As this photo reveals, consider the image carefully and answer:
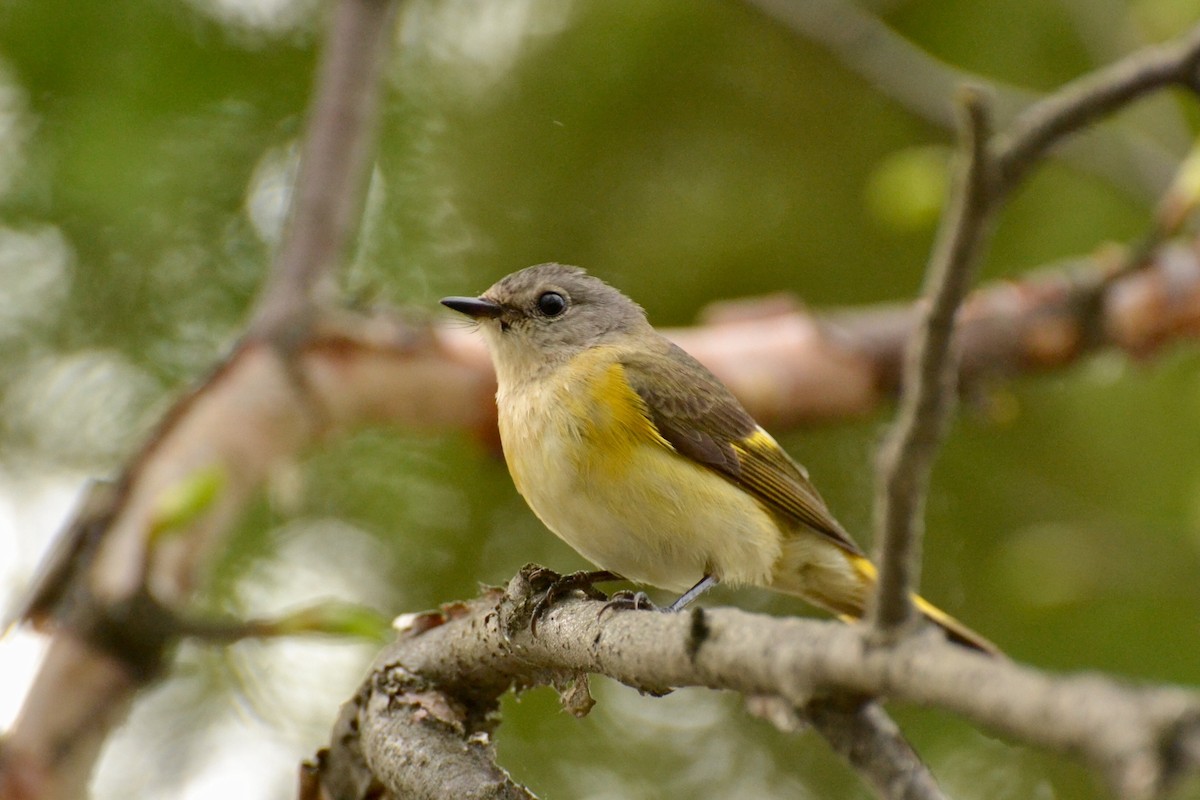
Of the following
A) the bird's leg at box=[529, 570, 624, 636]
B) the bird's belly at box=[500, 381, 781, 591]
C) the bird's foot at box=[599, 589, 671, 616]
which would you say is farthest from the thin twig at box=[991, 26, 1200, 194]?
the bird's belly at box=[500, 381, 781, 591]

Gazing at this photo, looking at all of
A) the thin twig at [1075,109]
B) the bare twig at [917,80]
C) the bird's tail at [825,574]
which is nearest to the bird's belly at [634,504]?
the bird's tail at [825,574]

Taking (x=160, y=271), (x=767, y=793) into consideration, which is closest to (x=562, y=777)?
(x=767, y=793)

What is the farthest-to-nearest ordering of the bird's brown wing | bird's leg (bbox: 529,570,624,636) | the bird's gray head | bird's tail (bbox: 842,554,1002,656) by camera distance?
the bird's gray head
the bird's brown wing
bird's tail (bbox: 842,554,1002,656)
bird's leg (bbox: 529,570,624,636)

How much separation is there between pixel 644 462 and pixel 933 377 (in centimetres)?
189

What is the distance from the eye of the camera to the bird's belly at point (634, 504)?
299cm

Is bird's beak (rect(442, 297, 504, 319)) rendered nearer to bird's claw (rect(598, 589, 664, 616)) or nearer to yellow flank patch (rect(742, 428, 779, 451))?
yellow flank patch (rect(742, 428, 779, 451))

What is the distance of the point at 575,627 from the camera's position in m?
1.90

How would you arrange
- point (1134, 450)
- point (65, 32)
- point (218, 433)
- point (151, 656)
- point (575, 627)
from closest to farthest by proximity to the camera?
point (575, 627), point (151, 656), point (218, 433), point (65, 32), point (1134, 450)

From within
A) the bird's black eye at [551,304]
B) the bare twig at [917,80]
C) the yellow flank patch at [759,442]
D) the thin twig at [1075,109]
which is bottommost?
the yellow flank patch at [759,442]

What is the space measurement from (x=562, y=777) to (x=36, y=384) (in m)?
2.41

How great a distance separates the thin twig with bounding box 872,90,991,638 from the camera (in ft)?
3.85

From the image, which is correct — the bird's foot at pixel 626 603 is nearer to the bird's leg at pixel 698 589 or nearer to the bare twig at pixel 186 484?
the bird's leg at pixel 698 589

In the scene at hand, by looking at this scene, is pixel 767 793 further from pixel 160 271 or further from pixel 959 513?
pixel 160 271

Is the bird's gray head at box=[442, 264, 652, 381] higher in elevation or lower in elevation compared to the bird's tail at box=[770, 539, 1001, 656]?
higher
